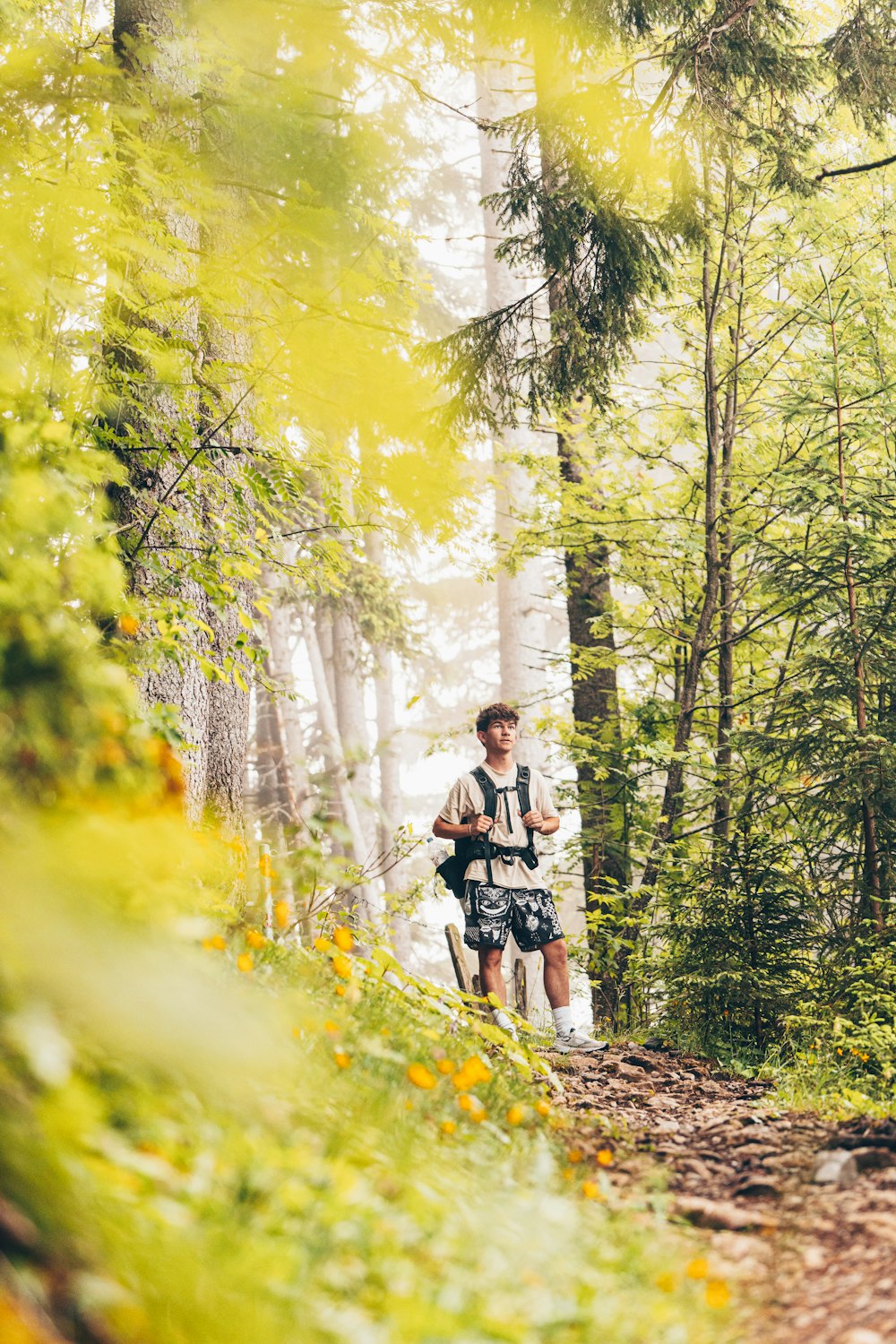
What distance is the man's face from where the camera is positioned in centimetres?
571

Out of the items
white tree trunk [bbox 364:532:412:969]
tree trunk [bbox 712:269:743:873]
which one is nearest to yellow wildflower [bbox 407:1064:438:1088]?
tree trunk [bbox 712:269:743:873]

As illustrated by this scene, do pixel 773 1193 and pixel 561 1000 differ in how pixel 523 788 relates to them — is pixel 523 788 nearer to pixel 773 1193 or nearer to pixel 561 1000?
pixel 561 1000

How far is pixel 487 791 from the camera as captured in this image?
18.7ft

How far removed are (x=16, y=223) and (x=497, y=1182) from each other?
3.89 metres

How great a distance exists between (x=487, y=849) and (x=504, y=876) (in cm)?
20

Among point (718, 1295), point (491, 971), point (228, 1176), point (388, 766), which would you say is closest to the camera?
point (228, 1176)

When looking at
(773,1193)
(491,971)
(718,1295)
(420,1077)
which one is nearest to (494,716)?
(491,971)

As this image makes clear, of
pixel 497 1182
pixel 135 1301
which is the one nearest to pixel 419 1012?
pixel 497 1182

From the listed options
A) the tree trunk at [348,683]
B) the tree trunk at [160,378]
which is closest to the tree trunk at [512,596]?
the tree trunk at [348,683]

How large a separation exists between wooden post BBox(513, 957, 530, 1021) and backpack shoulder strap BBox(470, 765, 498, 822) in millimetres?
2639

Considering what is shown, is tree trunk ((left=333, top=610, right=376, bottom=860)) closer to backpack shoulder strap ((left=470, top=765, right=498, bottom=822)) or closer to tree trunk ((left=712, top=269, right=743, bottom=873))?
tree trunk ((left=712, top=269, right=743, bottom=873))

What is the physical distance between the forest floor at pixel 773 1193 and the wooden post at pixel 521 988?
10.8 feet

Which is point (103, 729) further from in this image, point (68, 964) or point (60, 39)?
point (60, 39)

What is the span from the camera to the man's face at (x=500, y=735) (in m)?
5.71
